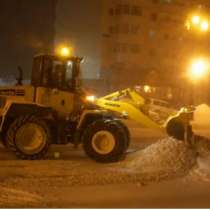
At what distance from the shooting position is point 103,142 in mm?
16453

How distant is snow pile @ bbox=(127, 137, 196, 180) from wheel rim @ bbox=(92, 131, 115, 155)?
74 centimetres

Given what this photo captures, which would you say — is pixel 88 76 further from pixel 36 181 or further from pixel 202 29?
pixel 36 181

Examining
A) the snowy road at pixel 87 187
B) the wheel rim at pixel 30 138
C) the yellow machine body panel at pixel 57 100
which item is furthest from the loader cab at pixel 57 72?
the snowy road at pixel 87 187

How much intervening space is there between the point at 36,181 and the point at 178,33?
196 feet

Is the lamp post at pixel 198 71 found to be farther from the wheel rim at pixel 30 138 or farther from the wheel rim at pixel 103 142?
the wheel rim at pixel 30 138

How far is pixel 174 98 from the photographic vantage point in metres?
64.0

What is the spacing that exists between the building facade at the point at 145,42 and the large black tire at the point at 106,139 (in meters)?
48.3

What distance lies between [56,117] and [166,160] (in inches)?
143

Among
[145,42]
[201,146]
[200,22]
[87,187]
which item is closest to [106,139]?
[201,146]

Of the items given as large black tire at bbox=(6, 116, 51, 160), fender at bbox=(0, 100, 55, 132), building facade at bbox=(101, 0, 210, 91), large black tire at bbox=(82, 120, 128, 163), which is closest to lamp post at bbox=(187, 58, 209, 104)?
building facade at bbox=(101, 0, 210, 91)

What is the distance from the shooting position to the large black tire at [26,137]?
52.6 ft

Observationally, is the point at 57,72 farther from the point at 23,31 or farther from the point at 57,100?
the point at 23,31

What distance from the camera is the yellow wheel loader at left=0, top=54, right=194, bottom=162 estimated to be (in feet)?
52.9

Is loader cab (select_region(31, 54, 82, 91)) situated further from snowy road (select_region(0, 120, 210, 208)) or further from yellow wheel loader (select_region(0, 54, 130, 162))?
snowy road (select_region(0, 120, 210, 208))
